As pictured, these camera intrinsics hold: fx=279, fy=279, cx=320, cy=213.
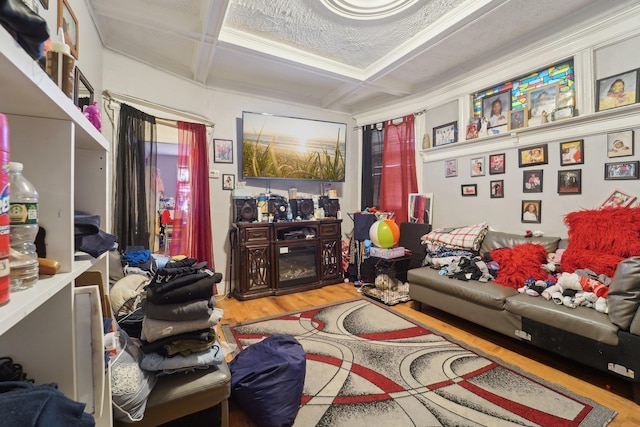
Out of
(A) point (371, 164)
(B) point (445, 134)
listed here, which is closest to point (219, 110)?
(A) point (371, 164)

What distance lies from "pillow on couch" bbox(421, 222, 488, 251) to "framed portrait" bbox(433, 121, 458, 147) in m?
1.10

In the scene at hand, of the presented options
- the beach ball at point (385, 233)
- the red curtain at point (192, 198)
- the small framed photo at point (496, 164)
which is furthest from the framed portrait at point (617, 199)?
the red curtain at point (192, 198)

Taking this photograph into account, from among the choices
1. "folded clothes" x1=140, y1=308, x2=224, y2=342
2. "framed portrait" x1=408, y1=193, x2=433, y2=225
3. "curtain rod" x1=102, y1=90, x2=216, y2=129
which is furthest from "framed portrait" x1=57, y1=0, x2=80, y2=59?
"framed portrait" x1=408, y1=193, x2=433, y2=225

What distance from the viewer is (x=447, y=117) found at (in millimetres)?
3479

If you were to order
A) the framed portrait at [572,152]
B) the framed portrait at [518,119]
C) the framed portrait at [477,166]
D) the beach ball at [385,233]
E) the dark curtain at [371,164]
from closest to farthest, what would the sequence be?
the framed portrait at [572,152]
the framed portrait at [518,119]
the framed portrait at [477,166]
the beach ball at [385,233]
the dark curtain at [371,164]

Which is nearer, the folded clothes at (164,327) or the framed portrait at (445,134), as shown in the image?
the folded clothes at (164,327)

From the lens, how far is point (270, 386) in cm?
146

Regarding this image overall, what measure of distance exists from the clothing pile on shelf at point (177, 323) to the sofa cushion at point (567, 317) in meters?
→ 2.12

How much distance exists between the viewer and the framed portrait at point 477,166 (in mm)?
3172

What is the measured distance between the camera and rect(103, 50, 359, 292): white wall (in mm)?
2809

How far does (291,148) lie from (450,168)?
2086 millimetres

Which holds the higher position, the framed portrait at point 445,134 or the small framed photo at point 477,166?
the framed portrait at point 445,134

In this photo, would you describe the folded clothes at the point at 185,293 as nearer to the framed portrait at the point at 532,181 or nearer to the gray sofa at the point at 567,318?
the gray sofa at the point at 567,318

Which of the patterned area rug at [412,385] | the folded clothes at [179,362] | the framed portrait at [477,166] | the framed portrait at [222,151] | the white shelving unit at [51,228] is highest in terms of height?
the framed portrait at [222,151]
